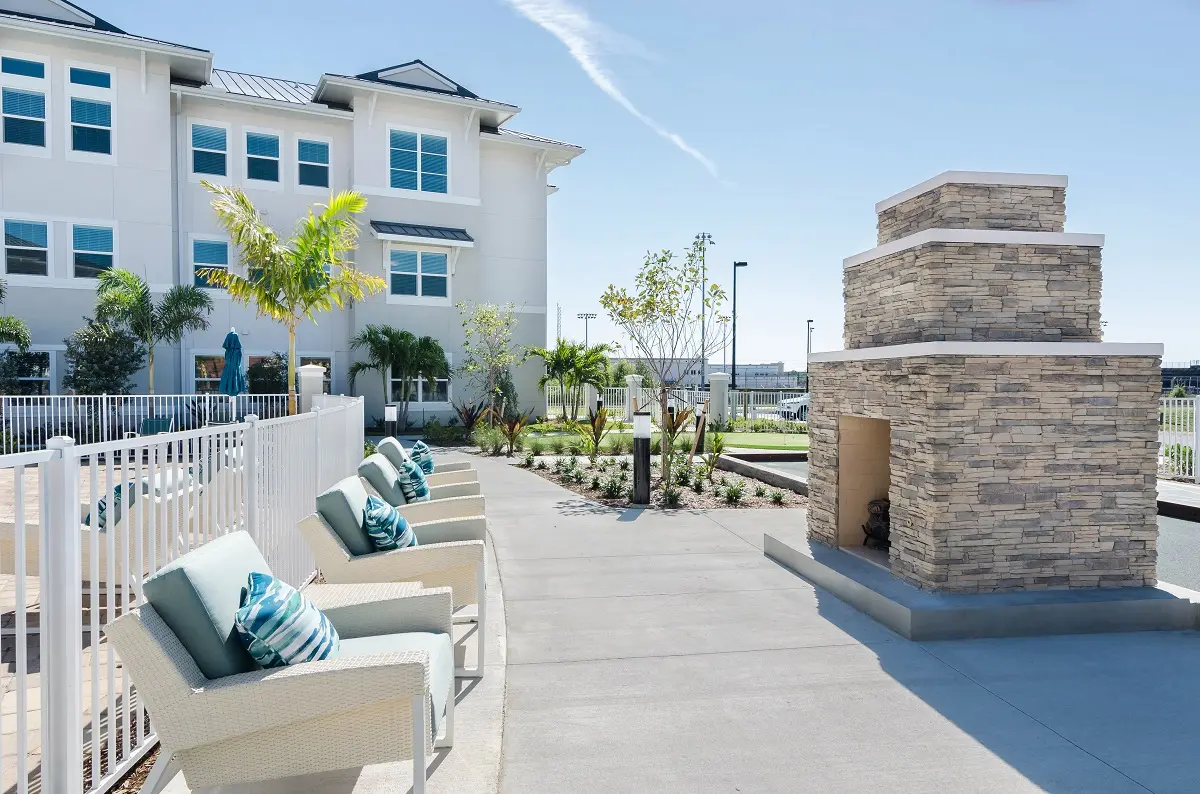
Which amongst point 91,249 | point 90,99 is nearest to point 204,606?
point 91,249

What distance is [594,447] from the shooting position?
49.5 ft

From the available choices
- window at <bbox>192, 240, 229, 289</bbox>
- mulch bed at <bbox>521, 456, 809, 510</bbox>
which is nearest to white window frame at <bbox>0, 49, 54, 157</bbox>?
window at <bbox>192, 240, 229, 289</bbox>

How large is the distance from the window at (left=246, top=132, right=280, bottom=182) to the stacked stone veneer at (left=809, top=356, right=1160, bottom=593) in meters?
21.1

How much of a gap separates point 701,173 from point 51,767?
19.5 metres

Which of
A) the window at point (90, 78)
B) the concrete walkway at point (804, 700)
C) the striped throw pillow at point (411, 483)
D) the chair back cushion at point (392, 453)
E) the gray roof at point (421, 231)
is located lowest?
the concrete walkway at point (804, 700)

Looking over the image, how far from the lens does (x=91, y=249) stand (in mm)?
20016

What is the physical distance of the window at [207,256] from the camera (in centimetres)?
2128

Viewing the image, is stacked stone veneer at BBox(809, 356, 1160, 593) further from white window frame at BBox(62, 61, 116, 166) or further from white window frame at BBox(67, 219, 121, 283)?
white window frame at BBox(62, 61, 116, 166)

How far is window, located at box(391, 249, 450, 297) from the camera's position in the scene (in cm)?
2367

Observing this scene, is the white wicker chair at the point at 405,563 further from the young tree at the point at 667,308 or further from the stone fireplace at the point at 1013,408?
the young tree at the point at 667,308

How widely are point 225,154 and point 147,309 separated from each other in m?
5.31

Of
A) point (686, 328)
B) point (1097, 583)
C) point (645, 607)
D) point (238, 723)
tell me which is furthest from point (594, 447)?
point (238, 723)

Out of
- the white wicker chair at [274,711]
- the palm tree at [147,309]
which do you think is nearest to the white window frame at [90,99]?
the palm tree at [147,309]

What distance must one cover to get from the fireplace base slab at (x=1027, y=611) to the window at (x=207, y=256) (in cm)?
2064
